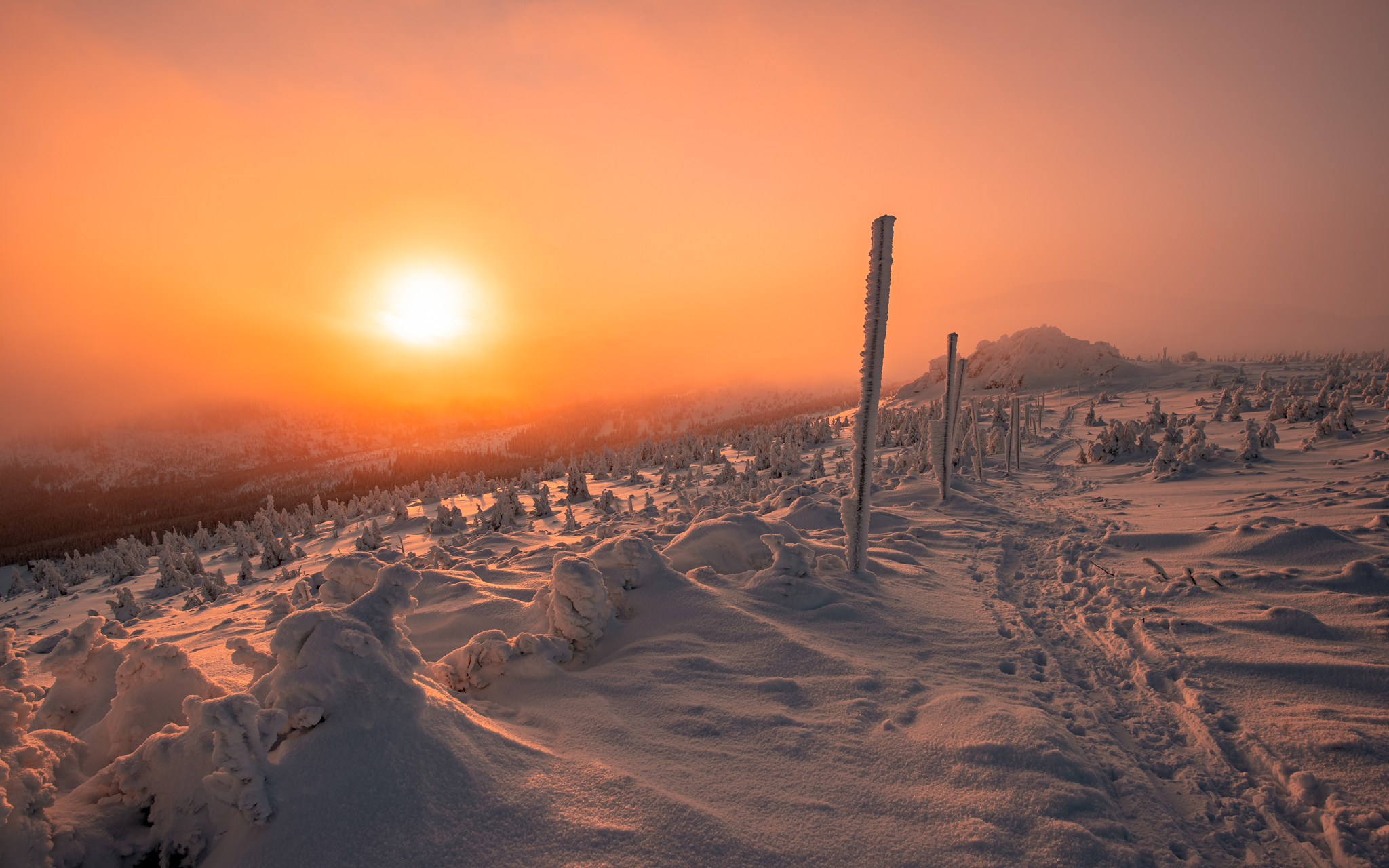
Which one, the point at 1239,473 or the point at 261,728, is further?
the point at 1239,473

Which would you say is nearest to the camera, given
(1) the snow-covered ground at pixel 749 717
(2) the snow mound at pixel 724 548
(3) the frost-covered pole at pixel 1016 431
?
(1) the snow-covered ground at pixel 749 717

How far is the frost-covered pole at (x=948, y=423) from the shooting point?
41.7 ft

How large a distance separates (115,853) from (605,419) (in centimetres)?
13244

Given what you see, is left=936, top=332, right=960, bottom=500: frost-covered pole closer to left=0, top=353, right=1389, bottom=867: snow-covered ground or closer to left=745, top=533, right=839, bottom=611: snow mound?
left=0, top=353, right=1389, bottom=867: snow-covered ground

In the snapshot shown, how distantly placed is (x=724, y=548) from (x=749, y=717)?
4238mm

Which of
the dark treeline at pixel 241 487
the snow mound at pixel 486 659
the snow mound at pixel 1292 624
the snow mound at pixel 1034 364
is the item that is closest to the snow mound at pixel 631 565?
the snow mound at pixel 486 659

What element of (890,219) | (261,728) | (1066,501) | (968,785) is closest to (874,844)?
(968,785)

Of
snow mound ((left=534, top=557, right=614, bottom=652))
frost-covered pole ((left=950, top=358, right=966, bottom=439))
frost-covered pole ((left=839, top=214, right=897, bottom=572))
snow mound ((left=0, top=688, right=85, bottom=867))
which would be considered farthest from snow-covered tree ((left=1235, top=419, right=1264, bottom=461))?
snow mound ((left=0, top=688, right=85, bottom=867))

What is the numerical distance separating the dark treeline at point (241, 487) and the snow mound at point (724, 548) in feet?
139

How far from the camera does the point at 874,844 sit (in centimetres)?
286

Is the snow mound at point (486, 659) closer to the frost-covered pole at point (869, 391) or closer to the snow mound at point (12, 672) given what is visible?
the snow mound at point (12, 672)

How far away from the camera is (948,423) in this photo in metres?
12.6

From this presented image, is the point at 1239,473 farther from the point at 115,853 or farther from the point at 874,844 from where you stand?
the point at 115,853

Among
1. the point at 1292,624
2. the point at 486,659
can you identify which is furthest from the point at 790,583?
the point at 1292,624
